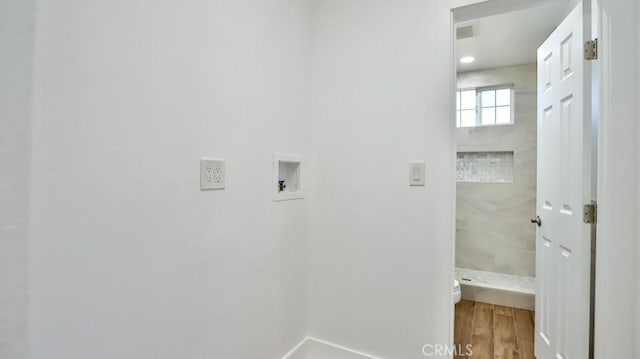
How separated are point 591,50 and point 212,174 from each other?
5.71 ft

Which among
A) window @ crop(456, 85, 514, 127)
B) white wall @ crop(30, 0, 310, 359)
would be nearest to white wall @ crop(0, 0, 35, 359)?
white wall @ crop(30, 0, 310, 359)

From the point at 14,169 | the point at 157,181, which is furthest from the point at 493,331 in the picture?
the point at 14,169

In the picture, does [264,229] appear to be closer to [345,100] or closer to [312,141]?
[312,141]

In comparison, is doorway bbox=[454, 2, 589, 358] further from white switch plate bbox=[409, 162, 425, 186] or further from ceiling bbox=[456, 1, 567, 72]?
white switch plate bbox=[409, 162, 425, 186]

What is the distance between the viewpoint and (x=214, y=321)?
4.13ft

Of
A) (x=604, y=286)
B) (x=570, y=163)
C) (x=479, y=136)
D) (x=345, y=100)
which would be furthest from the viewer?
(x=479, y=136)

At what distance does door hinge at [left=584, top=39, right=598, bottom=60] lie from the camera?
133 centimetres

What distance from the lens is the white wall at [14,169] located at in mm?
661

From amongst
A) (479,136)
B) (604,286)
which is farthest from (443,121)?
(479,136)

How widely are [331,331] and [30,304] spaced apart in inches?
59.6

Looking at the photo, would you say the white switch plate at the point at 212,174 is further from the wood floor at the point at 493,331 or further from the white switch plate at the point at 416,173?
the wood floor at the point at 493,331

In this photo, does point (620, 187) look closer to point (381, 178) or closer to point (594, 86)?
point (594, 86)

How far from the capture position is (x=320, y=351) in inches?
74.2

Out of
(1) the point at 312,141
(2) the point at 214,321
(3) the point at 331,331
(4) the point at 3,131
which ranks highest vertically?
(1) the point at 312,141
